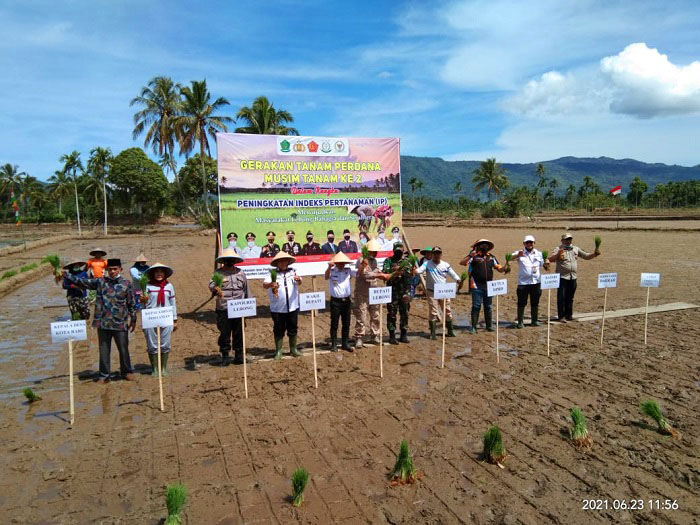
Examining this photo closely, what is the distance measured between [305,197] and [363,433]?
6798mm

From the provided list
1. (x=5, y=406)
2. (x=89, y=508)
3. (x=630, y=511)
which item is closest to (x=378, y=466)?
(x=630, y=511)

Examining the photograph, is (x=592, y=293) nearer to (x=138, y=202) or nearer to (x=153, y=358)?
(x=153, y=358)

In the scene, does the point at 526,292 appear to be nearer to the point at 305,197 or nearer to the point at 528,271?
the point at 528,271

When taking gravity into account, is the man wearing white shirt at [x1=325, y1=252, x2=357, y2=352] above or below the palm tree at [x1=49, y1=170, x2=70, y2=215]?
below

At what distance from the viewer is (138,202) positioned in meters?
57.3

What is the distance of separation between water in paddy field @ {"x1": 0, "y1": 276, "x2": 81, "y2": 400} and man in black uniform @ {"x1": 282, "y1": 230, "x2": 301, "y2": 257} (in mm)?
4669

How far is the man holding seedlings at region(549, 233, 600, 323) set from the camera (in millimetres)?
9250

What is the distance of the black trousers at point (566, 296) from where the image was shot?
9.34 m

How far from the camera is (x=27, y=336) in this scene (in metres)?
9.30

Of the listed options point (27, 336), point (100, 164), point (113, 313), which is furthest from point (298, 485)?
point (100, 164)

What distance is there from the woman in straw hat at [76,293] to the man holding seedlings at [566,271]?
907cm

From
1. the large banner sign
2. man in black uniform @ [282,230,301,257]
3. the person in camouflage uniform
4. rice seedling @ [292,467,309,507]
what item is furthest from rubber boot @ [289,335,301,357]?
rice seedling @ [292,467,309,507]

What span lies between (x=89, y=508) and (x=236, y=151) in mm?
7727

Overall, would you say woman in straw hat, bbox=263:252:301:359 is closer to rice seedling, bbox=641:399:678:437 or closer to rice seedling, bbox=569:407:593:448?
rice seedling, bbox=569:407:593:448
